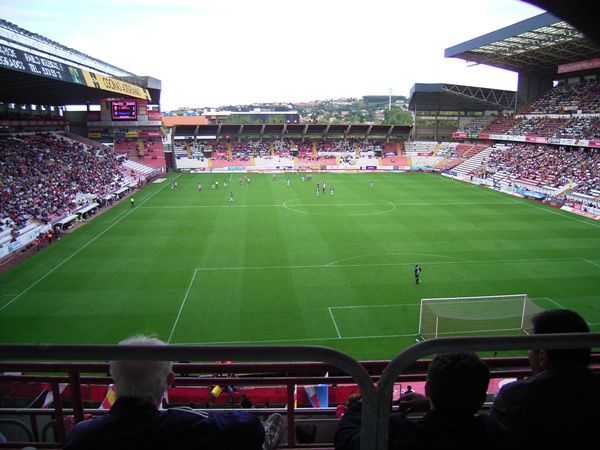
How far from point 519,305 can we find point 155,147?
54.3m

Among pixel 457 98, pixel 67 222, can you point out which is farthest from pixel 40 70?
pixel 457 98

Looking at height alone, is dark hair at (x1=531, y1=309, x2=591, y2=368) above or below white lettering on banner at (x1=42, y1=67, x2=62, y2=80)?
below

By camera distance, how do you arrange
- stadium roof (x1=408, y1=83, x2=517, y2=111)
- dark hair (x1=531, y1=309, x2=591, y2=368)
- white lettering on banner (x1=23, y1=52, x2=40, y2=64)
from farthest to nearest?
stadium roof (x1=408, y1=83, x2=517, y2=111), white lettering on banner (x1=23, y1=52, x2=40, y2=64), dark hair (x1=531, y1=309, x2=591, y2=368)

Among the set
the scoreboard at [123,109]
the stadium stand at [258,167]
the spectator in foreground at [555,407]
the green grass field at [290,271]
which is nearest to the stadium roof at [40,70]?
the stadium stand at [258,167]

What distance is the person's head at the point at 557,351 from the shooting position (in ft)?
7.99

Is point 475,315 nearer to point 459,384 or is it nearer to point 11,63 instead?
point 459,384

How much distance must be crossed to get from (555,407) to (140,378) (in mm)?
2051

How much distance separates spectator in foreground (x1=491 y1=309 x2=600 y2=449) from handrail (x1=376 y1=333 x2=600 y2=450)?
450 mm

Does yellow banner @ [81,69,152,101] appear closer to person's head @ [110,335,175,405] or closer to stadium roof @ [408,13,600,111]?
stadium roof @ [408,13,600,111]

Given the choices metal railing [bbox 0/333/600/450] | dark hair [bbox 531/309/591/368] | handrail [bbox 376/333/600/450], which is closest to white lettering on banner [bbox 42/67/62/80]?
metal railing [bbox 0/333/600/450]

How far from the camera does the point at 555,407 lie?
2.26 m

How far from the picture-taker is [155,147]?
61.0 metres

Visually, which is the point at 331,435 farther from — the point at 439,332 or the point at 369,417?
the point at 439,332

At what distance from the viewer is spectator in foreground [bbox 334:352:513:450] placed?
2.09 meters
